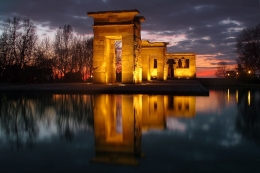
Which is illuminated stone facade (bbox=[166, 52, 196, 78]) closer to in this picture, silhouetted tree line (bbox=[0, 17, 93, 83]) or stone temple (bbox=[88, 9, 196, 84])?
silhouetted tree line (bbox=[0, 17, 93, 83])

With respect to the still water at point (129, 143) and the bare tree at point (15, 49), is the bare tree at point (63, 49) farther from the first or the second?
the still water at point (129, 143)

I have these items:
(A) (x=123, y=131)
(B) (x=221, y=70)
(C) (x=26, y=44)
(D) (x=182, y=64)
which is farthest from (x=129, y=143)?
(B) (x=221, y=70)

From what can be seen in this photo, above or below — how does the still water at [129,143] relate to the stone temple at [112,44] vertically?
below

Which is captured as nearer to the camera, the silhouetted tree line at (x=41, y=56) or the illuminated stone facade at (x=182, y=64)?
the silhouetted tree line at (x=41, y=56)

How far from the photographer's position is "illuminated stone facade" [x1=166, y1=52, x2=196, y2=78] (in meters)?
57.7

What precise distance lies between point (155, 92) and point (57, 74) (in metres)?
30.6

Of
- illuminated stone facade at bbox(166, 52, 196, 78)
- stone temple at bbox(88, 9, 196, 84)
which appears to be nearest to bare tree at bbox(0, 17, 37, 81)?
stone temple at bbox(88, 9, 196, 84)

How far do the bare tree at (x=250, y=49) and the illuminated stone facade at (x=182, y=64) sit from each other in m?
13.2

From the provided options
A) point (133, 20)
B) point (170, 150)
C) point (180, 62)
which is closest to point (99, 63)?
point (133, 20)

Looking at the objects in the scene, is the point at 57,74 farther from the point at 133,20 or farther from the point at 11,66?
the point at 133,20

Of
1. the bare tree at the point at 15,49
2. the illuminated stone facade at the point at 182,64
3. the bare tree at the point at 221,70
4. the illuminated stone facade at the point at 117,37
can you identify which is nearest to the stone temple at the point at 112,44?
the illuminated stone facade at the point at 117,37

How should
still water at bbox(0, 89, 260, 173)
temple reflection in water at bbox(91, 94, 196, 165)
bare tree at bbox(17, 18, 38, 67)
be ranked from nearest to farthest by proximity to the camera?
still water at bbox(0, 89, 260, 173) → temple reflection in water at bbox(91, 94, 196, 165) → bare tree at bbox(17, 18, 38, 67)

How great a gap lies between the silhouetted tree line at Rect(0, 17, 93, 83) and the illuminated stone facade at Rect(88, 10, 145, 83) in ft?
46.4

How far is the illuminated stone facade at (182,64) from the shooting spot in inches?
2270
